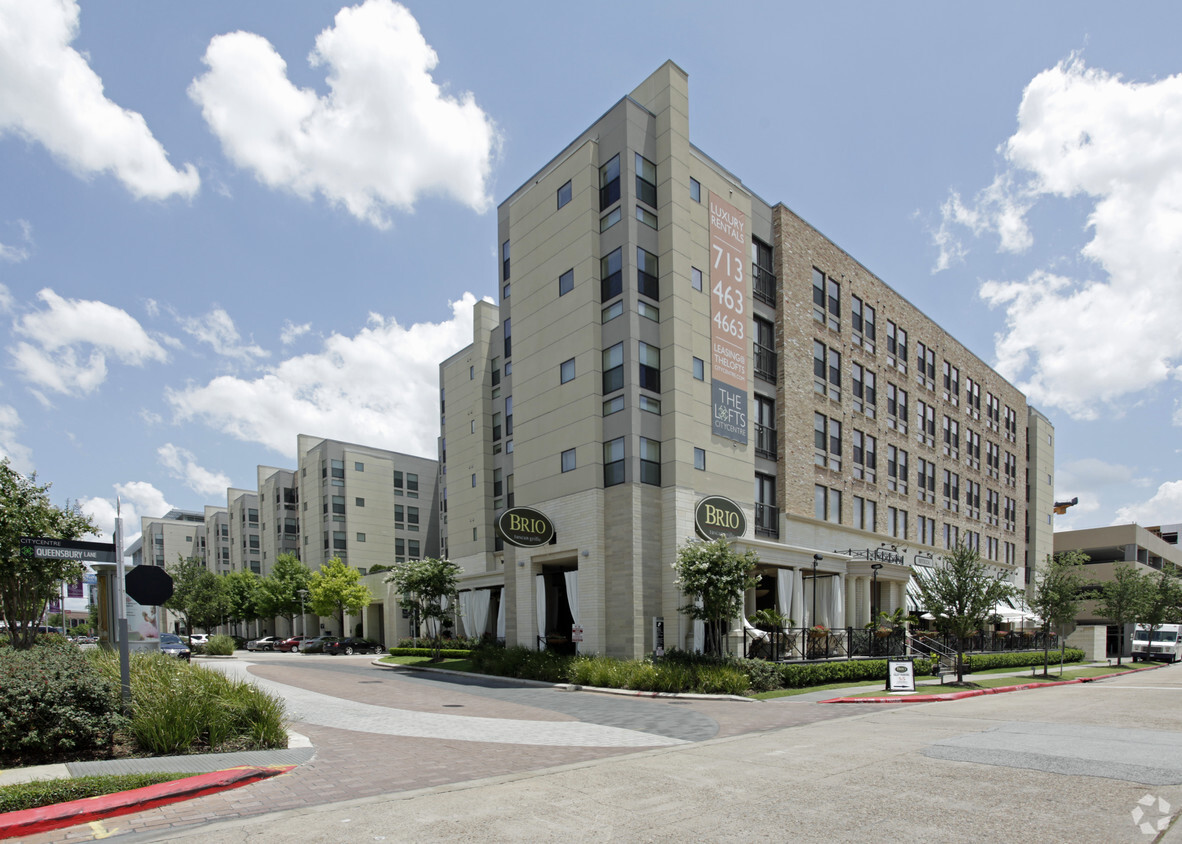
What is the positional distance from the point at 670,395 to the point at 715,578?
26.2 feet

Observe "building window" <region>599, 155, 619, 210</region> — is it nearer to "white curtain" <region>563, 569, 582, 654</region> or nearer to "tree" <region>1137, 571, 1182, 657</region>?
"white curtain" <region>563, 569, 582, 654</region>

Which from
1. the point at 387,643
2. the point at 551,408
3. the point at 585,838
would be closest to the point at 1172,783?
the point at 585,838

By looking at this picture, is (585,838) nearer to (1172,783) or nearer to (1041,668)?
(1172,783)

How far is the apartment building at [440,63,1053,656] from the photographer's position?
96.1 feet

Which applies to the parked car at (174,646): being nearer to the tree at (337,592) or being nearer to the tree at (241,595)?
the tree at (337,592)

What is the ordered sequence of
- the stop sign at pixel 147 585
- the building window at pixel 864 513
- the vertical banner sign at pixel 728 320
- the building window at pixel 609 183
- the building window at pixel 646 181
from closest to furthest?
1. the stop sign at pixel 147 585
2. the building window at pixel 646 181
3. the building window at pixel 609 183
4. the vertical banner sign at pixel 728 320
5. the building window at pixel 864 513

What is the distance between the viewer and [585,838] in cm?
779

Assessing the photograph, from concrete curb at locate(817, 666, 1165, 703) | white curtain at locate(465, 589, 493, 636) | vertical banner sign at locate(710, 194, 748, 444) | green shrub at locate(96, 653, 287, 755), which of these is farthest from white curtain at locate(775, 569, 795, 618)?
green shrub at locate(96, 653, 287, 755)

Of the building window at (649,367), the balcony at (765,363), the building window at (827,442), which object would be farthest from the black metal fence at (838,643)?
the balcony at (765,363)

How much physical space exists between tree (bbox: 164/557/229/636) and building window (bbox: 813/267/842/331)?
2698 inches

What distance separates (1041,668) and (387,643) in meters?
47.3

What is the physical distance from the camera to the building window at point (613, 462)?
29250 mm

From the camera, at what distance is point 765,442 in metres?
35.5

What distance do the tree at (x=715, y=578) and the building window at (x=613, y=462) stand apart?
4.54m
